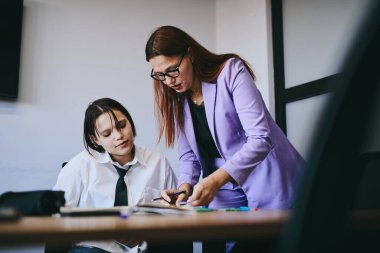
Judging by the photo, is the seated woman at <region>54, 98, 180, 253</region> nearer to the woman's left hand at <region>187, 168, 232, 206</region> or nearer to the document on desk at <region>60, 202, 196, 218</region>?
the woman's left hand at <region>187, 168, 232, 206</region>

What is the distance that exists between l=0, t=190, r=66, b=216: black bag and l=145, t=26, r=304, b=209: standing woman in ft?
1.59

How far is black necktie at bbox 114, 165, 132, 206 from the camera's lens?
183 centimetres

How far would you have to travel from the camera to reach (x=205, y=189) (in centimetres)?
122

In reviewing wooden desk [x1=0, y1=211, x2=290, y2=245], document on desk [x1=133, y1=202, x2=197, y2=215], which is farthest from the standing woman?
wooden desk [x1=0, y1=211, x2=290, y2=245]

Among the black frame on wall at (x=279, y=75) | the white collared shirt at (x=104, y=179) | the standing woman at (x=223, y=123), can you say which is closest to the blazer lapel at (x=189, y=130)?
the standing woman at (x=223, y=123)

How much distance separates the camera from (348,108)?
1.20ft

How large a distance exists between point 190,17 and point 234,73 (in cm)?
201

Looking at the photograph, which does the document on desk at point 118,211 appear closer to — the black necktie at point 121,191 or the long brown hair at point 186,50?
the long brown hair at point 186,50

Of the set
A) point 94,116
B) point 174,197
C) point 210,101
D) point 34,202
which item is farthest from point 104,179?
point 34,202

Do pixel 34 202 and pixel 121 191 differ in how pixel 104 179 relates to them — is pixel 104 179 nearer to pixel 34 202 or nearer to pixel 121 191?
pixel 121 191

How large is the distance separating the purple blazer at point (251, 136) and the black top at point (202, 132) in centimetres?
7

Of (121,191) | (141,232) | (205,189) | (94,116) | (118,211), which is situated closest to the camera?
(141,232)

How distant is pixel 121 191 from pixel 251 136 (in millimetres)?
760

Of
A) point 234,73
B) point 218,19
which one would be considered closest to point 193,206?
point 234,73
